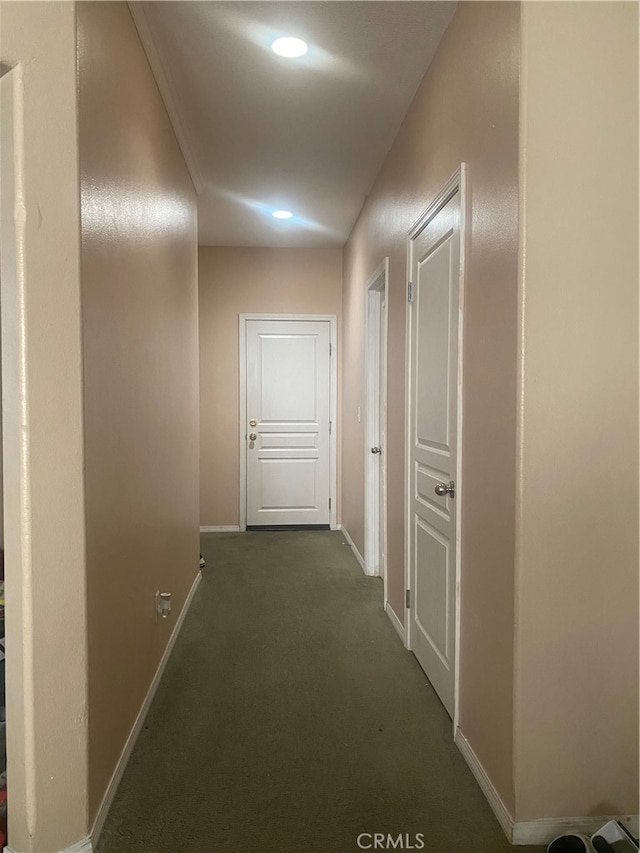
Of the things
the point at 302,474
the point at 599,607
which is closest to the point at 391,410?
the point at 599,607

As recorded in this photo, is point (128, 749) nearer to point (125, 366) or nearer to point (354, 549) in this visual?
point (125, 366)

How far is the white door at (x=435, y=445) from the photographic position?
7.14 ft

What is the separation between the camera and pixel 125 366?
6.45 feet

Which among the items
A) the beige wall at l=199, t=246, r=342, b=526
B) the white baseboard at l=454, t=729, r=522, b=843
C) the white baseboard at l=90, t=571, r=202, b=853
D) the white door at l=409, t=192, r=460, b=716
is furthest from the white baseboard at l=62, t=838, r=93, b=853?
the beige wall at l=199, t=246, r=342, b=526

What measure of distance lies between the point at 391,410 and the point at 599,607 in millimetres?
1827

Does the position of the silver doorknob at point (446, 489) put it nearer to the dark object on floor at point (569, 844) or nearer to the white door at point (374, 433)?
the dark object on floor at point (569, 844)

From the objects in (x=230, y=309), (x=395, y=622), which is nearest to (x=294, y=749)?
(x=395, y=622)

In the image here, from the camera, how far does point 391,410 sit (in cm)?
330

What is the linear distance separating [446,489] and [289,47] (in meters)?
1.88

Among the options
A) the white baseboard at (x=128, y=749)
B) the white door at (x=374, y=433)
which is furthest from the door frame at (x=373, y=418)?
the white baseboard at (x=128, y=749)

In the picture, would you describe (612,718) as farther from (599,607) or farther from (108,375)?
(108,375)

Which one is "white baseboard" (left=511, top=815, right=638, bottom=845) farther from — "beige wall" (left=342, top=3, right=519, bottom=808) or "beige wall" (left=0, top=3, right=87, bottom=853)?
"beige wall" (left=0, top=3, right=87, bottom=853)

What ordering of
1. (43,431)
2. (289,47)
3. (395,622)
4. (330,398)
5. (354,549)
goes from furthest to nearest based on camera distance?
(330,398)
(354,549)
(395,622)
(289,47)
(43,431)

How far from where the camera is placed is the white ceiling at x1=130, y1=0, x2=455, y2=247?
7.14ft
